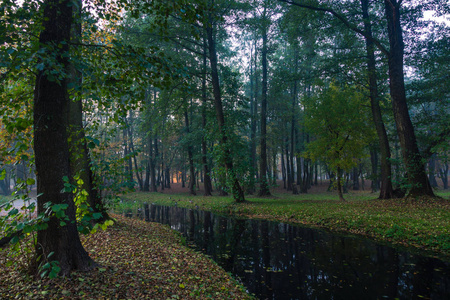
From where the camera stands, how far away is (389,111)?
55.5ft

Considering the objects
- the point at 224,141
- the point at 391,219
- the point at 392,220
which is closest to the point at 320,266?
the point at 392,220

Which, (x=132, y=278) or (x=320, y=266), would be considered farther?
(x=320, y=266)

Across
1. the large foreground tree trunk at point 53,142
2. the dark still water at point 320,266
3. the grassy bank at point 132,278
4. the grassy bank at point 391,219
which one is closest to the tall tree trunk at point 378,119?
the grassy bank at point 391,219

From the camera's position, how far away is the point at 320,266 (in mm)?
6574

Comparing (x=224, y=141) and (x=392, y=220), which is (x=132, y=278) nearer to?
(x=392, y=220)

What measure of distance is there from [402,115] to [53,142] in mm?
14856

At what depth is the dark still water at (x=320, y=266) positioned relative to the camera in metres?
5.20

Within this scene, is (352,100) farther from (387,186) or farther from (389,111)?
(387,186)

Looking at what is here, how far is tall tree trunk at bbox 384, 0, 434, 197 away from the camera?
12.2 m

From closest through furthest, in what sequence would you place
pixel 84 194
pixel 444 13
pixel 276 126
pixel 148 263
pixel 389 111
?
pixel 84 194 < pixel 148 263 < pixel 444 13 < pixel 389 111 < pixel 276 126

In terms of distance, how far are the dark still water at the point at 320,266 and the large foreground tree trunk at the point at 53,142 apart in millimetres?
3763

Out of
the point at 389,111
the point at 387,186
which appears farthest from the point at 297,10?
the point at 387,186

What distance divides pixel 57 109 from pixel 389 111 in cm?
1904

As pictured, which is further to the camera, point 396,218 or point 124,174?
point 396,218
